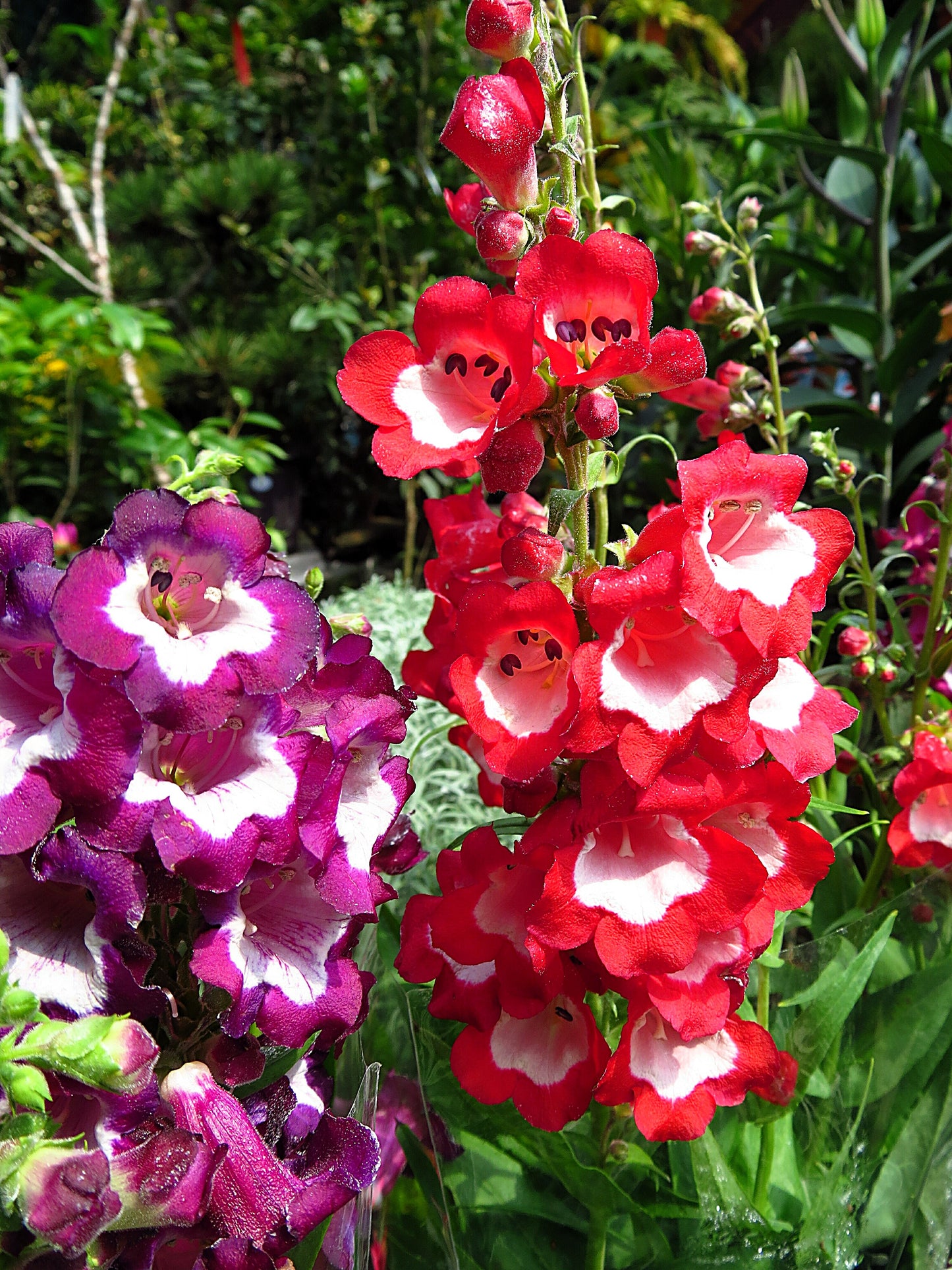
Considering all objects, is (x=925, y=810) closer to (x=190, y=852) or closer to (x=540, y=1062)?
(x=540, y=1062)

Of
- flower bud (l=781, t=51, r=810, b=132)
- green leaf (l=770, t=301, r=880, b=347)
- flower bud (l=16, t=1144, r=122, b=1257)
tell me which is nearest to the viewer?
flower bud (l=16, t=1144, r=122, b=1257)

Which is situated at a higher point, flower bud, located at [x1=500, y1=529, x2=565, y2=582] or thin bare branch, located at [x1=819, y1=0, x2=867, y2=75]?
thin bare branch, located at [x1=819, y1=0, x2=867, y2=75]

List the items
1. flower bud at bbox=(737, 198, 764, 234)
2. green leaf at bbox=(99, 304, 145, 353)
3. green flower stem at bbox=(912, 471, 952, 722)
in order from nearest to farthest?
green flower stem at bbox=(912, 471, 952, 722), flower bud at bbox=(737, 198, 764, 234), green leaf at bbox=(99, 304, 145, 353)

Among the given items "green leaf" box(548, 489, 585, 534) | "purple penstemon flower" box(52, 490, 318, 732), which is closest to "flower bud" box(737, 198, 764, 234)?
"green leaf" box(548, 489, 585, 534)

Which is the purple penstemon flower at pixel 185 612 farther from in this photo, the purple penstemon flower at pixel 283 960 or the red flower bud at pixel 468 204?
the red flower bud at pixel 468 204

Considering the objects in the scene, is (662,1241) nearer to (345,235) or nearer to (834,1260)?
(834,1260)

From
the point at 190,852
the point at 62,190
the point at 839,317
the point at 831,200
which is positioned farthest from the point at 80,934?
the point at 62,190

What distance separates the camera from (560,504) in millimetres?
485

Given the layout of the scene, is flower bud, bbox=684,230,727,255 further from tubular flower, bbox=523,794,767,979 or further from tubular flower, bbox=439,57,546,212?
tubular flower, bbox=523,794,767,979

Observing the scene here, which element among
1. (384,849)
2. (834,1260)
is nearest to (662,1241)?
(834,1260)

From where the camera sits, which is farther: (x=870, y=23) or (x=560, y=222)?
(x=870, y=23)

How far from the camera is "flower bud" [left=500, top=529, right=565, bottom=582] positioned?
50 cm

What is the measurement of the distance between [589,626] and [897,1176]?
429 millimetres

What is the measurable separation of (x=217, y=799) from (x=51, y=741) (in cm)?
7
